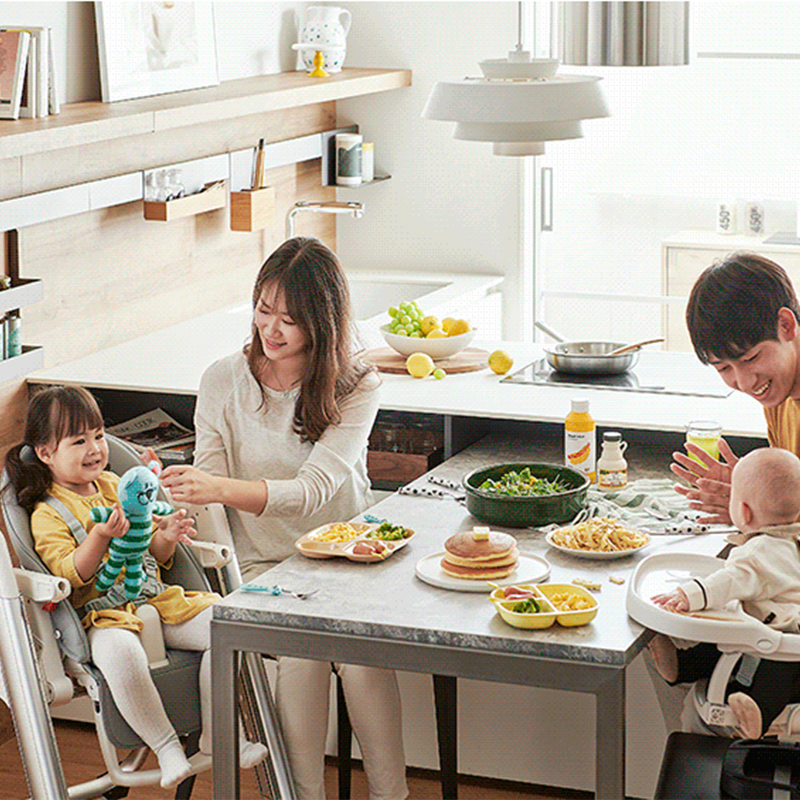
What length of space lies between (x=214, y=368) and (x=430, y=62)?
2382mm

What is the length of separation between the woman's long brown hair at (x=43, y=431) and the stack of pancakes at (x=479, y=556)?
2.31 feet

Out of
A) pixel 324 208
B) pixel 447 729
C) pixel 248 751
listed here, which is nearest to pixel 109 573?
pixel 248 751

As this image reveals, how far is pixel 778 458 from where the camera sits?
2.02 metres

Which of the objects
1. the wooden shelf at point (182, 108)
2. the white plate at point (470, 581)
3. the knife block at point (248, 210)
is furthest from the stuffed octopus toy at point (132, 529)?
the knife block at point (248, 210)

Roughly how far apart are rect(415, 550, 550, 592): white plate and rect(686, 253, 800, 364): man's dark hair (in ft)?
1.44

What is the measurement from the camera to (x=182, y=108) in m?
3.28

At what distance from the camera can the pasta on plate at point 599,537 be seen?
7.38 ft

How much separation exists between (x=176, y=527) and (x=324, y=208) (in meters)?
2.05

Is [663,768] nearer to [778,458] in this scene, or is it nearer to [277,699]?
[778,458]

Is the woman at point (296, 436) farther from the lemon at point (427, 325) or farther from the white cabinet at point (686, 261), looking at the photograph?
the white cabinet at point (686, 261)

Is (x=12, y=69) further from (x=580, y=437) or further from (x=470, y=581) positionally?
(x=470, y=581)

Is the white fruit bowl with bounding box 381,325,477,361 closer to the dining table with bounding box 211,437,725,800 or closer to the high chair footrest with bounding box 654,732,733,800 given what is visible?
the dining table with bounding box 211,437,725,800

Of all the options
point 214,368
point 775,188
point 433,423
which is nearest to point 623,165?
point 775,188

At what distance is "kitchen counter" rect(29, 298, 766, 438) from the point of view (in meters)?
2.87
